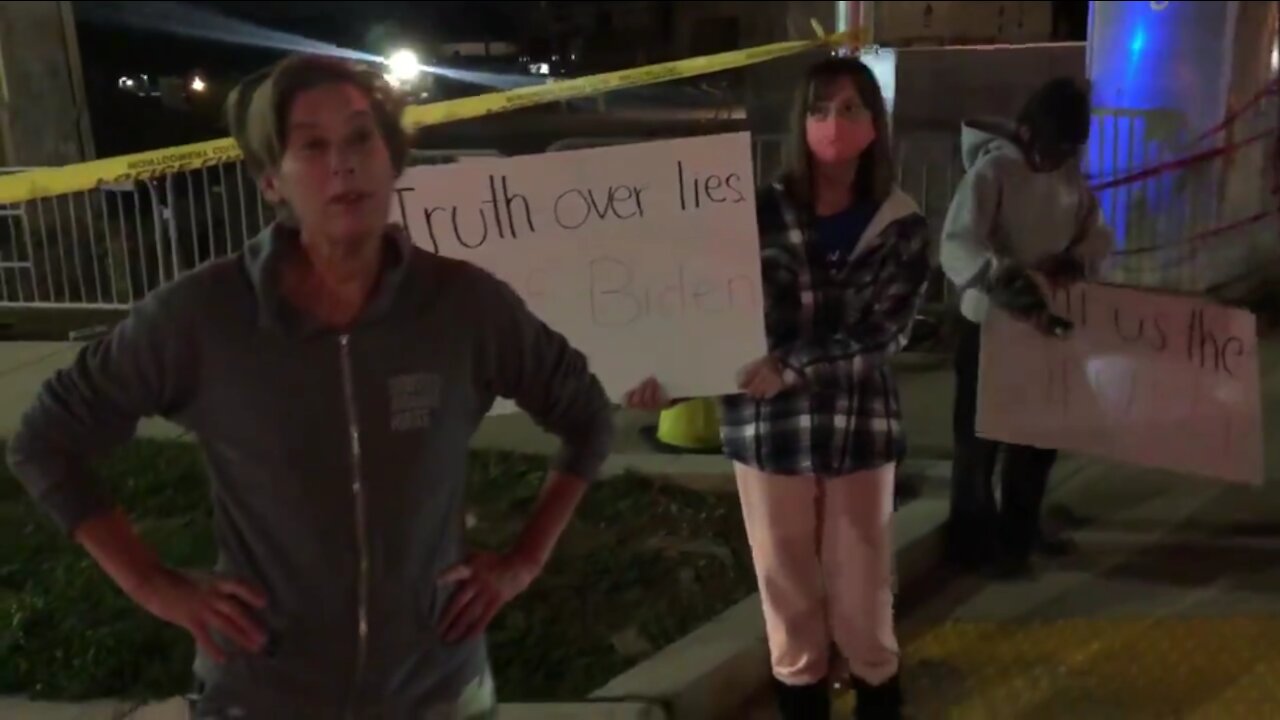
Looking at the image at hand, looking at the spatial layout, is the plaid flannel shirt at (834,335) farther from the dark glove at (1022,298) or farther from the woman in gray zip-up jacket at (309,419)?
the woman in gray zip-up jacket at (309,419)

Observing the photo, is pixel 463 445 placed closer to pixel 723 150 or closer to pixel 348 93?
pixel 348 93

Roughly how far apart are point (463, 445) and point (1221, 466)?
308 centimetres

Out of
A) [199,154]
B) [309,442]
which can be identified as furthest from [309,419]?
[199,154]

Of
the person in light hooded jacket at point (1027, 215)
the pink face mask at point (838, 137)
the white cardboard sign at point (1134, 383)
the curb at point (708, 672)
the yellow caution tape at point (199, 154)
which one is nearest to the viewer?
the pink face mask at point (838, 137)

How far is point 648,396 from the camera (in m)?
3.56

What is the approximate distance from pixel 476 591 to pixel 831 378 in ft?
4.92

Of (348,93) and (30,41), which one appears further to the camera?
(30,41)

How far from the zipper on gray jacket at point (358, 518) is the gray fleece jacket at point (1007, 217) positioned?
2.82m

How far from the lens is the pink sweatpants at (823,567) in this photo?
11.2 ft

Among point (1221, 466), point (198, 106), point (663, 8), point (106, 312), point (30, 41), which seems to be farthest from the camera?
point (663, 8)

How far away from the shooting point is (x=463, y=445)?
2062 millimetres

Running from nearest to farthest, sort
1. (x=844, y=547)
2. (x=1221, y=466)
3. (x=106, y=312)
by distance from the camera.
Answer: (x=844, y=547)
(x=1221, y=466)
(x=106, y=312)

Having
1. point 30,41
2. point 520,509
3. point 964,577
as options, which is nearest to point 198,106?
point 30,41

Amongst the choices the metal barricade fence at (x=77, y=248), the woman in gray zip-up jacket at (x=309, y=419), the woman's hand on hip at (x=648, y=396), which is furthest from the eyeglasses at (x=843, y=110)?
the metal barricade fence at (x=77, y=248)
